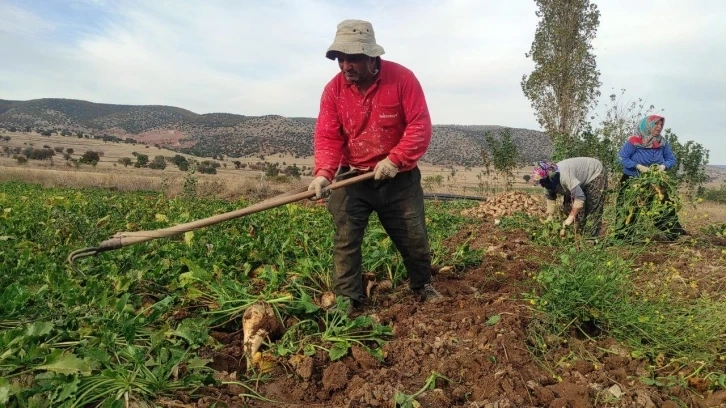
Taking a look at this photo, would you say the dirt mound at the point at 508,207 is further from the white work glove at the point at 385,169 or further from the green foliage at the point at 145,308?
the white work glove at the point at 385,169

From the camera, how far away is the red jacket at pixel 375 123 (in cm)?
358

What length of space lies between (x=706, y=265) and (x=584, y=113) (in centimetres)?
1560

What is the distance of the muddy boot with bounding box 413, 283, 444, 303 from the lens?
13.3 feet

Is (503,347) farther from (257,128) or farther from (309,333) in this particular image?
(257,128)

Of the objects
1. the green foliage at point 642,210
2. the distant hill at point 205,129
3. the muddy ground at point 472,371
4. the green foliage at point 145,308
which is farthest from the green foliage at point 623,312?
the distant hill at point 205,129

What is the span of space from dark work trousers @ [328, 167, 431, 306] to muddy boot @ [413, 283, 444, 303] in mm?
397

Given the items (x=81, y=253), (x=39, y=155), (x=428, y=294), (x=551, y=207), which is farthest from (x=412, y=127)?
(x=39, y=155)

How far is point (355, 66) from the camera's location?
11.4ft

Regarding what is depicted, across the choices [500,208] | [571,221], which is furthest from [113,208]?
[500,208]

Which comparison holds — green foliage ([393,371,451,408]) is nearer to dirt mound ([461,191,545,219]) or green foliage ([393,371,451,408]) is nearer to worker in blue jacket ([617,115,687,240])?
worker in blue jacket ([617,115,687,240])

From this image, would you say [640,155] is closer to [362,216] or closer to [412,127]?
[412,127]

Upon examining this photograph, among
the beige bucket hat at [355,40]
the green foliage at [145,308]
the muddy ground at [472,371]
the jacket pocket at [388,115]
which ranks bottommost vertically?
the muddy ground at [472,371]

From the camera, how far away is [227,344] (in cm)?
319

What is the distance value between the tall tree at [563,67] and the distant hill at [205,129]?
53.1m
